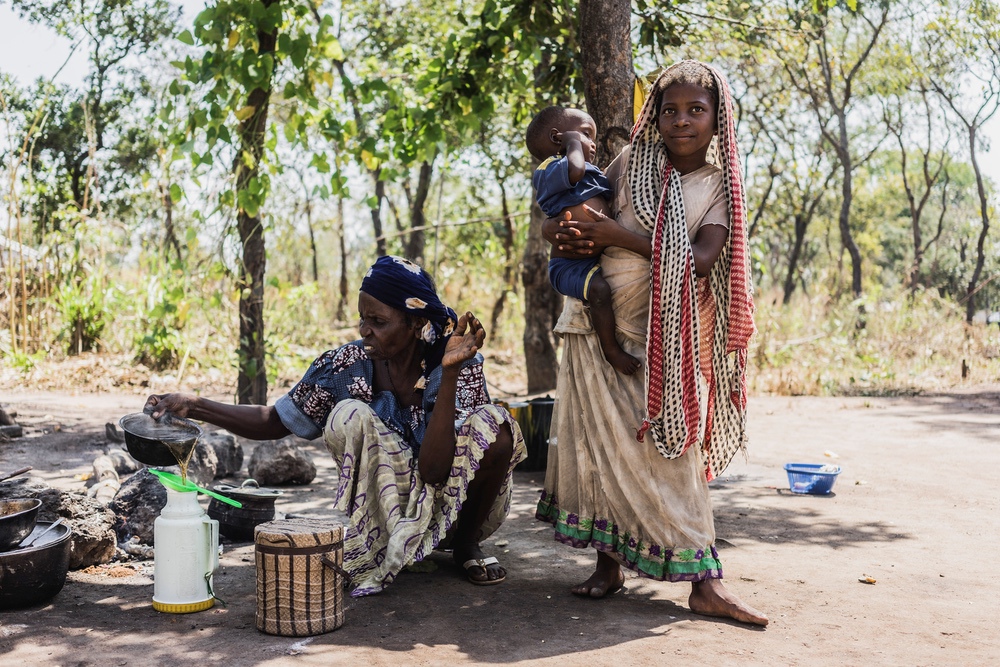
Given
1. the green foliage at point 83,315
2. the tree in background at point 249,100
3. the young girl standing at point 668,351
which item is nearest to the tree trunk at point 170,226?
the tree in background at point 249,100

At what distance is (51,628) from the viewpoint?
2.75 metres

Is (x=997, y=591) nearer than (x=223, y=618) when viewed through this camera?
No

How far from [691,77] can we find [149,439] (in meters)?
2.05

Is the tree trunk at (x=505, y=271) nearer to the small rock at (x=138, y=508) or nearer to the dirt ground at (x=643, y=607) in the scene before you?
the dirt ground at (x=643, y=607)

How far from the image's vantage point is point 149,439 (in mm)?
2824

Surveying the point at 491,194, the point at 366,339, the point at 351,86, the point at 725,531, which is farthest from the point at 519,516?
the point at 491,194

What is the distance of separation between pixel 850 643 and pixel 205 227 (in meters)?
4.58

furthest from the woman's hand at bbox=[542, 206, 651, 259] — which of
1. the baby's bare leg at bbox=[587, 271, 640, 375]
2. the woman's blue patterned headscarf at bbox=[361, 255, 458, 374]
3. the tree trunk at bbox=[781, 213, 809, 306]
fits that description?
the tree trunk at bbox=[781, 213, 809, 306]

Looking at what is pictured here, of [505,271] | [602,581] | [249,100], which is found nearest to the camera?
[602,581]

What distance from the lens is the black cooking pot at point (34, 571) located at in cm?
281

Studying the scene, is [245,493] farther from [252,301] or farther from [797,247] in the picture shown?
[797,247]

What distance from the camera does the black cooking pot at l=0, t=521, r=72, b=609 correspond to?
9.23ft

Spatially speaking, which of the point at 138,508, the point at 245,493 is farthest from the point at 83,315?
the point at 245,493

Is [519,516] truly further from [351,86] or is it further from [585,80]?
[351,86]
